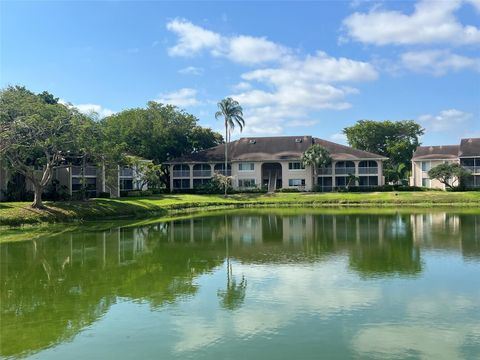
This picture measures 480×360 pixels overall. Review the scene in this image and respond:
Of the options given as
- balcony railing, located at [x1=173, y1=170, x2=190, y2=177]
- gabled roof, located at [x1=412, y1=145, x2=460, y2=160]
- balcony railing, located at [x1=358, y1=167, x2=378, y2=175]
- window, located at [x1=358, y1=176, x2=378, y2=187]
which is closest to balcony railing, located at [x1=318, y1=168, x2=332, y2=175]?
balcony railing, located at [x1=358, y1=167, x2=378, y2=175]

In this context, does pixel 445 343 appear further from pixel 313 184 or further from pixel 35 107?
pixel 313 184

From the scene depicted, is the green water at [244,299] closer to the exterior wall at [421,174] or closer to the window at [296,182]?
the window at [296,182]

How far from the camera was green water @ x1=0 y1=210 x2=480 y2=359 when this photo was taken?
387 inches

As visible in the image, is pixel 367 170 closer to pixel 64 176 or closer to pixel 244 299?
pixel 64 176

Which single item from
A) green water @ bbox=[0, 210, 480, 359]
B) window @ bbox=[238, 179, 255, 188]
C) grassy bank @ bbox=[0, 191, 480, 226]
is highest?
window @ bbox=[238, 179, 255, 188]

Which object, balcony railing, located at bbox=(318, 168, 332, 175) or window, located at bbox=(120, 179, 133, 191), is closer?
window, located at bbox=(120, 179, 133, 191)

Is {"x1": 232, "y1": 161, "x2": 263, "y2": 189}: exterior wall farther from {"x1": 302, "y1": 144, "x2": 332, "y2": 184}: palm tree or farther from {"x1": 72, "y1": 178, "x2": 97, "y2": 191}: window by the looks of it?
{"x1": 72, "y1": 178, "x2": 97, "y2": 191}: window

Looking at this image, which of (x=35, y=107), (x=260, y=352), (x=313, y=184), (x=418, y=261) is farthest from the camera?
(x=313, y=184)

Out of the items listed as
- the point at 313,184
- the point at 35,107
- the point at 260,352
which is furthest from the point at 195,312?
the point at 313,184

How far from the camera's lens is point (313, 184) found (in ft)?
236

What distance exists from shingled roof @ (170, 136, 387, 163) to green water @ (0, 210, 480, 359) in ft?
155

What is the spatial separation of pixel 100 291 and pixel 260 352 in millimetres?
7171

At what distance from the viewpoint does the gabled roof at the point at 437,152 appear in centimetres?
7426

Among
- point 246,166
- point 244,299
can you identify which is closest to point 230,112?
point 246,166
